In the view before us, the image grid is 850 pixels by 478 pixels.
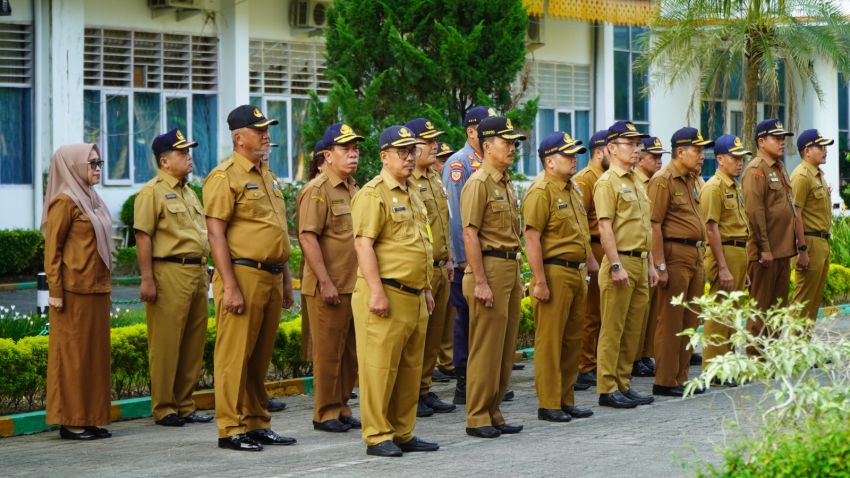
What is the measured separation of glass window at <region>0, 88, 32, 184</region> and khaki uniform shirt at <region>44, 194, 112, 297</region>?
14.3 meters

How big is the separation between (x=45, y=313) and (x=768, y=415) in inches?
371

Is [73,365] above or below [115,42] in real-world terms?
below

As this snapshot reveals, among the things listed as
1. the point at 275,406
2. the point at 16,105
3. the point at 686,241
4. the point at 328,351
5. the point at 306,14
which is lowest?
the point at 275,406

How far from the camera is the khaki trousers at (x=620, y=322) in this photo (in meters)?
11.3

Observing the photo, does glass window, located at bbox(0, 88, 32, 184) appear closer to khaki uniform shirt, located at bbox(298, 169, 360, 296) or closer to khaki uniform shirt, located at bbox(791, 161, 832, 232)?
khaki uniform shirt, located at bbox(791, 161, 832, 232)

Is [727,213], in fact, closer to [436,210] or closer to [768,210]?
[768,210]

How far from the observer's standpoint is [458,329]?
12000mm

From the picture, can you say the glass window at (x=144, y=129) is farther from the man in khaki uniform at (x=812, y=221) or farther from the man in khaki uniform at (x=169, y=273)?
the man in khaki uniform at (x=169, y=273)

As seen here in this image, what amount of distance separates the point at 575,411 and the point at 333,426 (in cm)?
190

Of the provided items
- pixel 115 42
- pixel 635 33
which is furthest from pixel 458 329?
pixel 635 33

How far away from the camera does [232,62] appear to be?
2616 cm

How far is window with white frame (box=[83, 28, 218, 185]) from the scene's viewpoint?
24.8m

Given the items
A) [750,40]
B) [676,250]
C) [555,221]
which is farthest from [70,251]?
[750,40]

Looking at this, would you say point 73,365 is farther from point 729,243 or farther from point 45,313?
point 729,243
